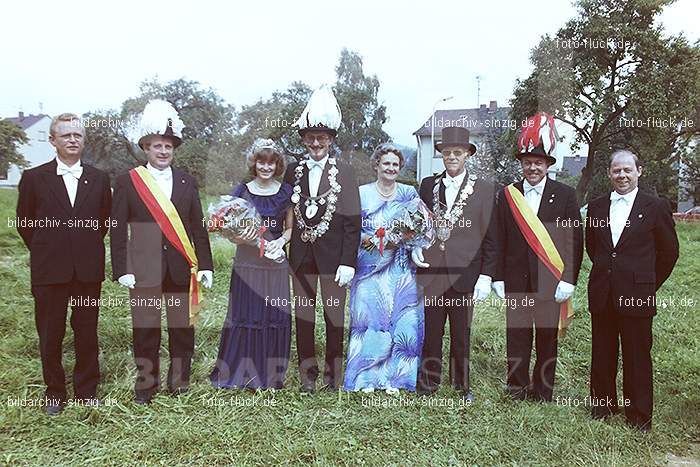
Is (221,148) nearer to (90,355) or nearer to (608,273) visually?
(90,355)

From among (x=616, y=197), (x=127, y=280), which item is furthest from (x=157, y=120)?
(x=616, y=197)

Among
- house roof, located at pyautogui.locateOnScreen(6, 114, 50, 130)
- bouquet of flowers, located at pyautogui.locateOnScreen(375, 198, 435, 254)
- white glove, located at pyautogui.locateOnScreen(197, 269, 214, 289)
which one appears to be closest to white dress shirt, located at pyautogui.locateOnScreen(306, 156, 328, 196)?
bouquet of flowers, located at pyautogui.locateOnScreen(375, 198, 435, 254)

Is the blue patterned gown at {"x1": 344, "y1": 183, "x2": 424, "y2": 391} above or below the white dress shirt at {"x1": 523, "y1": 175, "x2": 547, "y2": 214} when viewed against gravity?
below

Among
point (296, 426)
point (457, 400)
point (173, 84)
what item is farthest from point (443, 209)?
point (173, 84)

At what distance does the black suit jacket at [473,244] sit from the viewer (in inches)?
152

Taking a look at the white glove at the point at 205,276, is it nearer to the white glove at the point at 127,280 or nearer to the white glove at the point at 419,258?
the white glove at the point at 127,280

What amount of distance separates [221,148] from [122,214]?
303 cm

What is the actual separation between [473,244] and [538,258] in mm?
423

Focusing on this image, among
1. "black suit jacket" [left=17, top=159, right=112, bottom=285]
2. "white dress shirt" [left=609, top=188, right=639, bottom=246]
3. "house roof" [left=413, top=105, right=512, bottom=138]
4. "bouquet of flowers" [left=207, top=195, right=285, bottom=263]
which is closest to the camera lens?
"black suit jacket" [left=17, top=159, right=112, bottom=285]

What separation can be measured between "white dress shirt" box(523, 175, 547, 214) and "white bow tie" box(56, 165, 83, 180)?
2830 millimetres

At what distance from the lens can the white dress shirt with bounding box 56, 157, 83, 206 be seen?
352 centimetres

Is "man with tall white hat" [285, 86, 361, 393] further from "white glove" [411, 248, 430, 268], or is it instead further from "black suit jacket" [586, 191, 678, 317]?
"black suit jacket" [586, 191, 678, 317]

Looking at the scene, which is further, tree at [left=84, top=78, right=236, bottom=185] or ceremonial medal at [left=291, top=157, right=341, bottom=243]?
tree at [left=84, top=78, right=236, bottom=185]

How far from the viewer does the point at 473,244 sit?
3881mm
